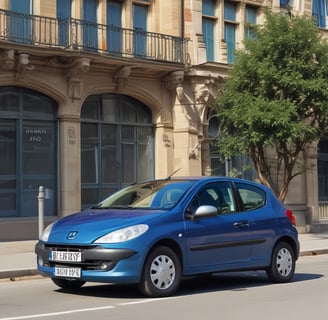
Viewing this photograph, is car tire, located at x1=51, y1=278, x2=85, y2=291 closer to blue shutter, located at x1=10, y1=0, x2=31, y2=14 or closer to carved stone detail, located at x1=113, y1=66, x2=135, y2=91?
blue shutter, located at x1=10, y1=0, x2=31, y2=14

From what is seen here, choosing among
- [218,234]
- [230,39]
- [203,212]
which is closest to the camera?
[203,212]

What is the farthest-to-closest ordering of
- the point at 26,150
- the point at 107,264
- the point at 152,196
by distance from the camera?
the point at 26,150 < the point at 152,196 < the point at 107,264

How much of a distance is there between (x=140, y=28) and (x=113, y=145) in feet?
13.0

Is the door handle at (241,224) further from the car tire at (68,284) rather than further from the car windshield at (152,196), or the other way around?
the car tire at (68,284)

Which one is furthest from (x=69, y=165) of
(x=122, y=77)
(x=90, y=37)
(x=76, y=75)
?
(x=90, y=37)

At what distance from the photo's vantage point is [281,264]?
36.2 feet

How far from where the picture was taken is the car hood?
353 inches

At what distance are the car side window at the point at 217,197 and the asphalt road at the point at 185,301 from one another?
1224mm

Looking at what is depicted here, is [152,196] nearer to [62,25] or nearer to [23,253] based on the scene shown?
[23,253]

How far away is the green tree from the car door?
27.7 ft

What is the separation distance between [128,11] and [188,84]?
3.08m

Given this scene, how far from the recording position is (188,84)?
75.5 feet

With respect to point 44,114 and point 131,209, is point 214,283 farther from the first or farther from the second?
point 44,114

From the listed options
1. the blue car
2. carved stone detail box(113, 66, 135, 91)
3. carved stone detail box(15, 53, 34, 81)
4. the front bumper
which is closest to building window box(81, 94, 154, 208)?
carved stone detail box(113, 66, 135, 91)
